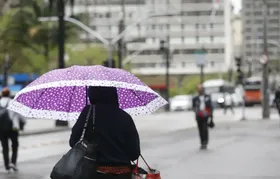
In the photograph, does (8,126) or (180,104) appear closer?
(8,126)

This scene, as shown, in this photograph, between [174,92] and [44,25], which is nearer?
[44,25]

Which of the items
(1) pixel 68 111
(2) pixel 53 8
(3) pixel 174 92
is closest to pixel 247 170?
(1) pixel 68 111

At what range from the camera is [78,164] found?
632 centimetres

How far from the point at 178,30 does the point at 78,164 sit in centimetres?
14594

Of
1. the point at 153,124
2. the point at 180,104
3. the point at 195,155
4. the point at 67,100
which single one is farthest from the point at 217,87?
the point at 67,100

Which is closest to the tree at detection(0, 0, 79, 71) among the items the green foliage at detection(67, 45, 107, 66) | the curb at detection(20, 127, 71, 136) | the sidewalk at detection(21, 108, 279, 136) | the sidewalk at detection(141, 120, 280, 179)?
the sidewalk at detection(21, 108, 279, 136)

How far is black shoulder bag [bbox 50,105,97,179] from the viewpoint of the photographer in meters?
6.28

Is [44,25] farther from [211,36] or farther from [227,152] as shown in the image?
[211,36]

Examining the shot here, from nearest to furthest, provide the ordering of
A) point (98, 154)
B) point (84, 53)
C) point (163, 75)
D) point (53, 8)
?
point (98, 154)
point (53, 8)
point (84, 53)
point (163, 75)

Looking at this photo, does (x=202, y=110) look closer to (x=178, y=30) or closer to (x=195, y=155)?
(x=195, y=155)

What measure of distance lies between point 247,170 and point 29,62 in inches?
2110

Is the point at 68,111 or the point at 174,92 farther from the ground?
the point at 68,111

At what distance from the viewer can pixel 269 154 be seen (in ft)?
66.3

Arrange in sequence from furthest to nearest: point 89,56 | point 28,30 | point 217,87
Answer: point 89,56
point 217,87
point 28,30
